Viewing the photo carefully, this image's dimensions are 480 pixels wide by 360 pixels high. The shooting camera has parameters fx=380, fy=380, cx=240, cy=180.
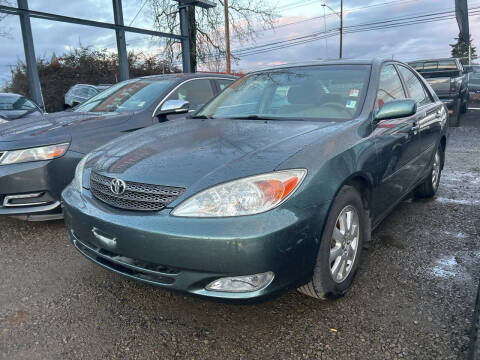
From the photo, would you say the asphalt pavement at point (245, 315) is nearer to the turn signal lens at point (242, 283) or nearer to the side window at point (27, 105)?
the turn signal lens at point (242, 283)

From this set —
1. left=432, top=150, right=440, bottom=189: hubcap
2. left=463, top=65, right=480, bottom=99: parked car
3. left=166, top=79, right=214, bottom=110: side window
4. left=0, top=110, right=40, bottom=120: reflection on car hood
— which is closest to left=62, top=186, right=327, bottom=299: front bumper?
left=166, top=79, right=214, bottom=110: side window

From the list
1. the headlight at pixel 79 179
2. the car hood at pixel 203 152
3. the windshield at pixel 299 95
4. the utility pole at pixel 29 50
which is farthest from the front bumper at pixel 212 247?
the utility pole at pixel 29 50

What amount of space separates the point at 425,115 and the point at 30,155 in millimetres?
3576

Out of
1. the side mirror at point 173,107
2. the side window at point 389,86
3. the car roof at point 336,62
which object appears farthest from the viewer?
the side mirror at point 173,107

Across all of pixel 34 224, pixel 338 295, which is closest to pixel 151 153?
pixel 338 295

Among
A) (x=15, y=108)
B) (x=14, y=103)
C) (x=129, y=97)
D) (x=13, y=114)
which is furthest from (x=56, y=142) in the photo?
(x=14, y=103)

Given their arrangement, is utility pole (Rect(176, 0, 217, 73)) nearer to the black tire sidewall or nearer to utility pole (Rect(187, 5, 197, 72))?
utility pole (Rect(187, 5, 197, 72))

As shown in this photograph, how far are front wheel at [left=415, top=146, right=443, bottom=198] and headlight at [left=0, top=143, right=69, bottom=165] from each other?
364cm

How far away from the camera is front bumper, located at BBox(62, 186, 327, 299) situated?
1739 millimetres

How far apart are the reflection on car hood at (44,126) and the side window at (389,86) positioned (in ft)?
8.23

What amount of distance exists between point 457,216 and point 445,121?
3.93 feet

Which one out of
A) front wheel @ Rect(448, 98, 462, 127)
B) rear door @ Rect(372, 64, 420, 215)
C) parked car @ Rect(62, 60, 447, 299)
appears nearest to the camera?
parked car @ Rect(62, 60, 447, 299)

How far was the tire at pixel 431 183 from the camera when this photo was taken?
4068mm

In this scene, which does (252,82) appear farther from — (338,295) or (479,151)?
(479,151)
